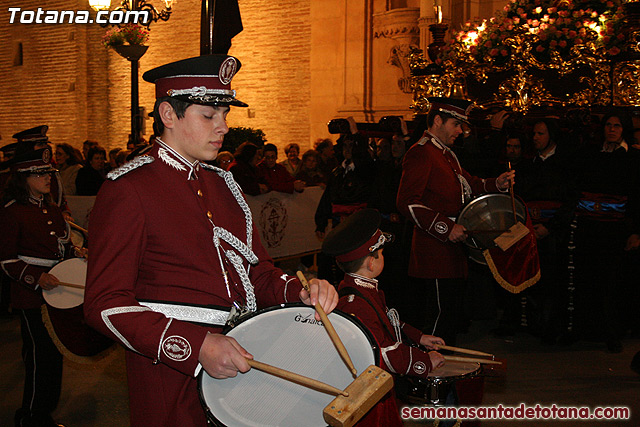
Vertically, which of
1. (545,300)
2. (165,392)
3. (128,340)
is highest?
(128,340)

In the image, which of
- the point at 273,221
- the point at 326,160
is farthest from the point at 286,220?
the point at 326,160

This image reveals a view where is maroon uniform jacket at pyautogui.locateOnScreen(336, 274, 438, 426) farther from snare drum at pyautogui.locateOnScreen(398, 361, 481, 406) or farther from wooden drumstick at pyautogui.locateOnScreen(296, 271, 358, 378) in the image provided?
wooden drumstick at pyautogui.locateOnScreen(296, 271, 358, 378)

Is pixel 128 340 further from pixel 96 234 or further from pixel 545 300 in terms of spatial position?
pixel 545 300

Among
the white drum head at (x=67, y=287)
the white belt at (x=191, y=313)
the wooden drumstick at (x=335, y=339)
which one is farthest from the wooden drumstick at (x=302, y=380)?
the white drum head at (x=67, y=287)

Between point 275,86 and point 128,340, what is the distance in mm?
16256

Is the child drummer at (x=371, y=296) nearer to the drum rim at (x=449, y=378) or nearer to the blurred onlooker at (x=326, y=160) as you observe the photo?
the drum rim at (x=449, y=378)

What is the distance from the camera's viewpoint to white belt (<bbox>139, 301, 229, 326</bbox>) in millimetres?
2219


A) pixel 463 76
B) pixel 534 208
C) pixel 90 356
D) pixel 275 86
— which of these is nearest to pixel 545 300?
pixel 534 208

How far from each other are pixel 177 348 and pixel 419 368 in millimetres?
1560

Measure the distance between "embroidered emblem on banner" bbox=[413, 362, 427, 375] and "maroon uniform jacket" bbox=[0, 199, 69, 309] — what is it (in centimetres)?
246

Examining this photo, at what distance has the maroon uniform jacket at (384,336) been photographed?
302cm

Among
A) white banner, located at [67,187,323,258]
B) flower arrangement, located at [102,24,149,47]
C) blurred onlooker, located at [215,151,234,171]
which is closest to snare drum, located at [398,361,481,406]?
white banner, located at [67,187,323,258]

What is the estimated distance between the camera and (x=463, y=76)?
8836 mm

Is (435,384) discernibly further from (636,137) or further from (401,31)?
(401,31)
